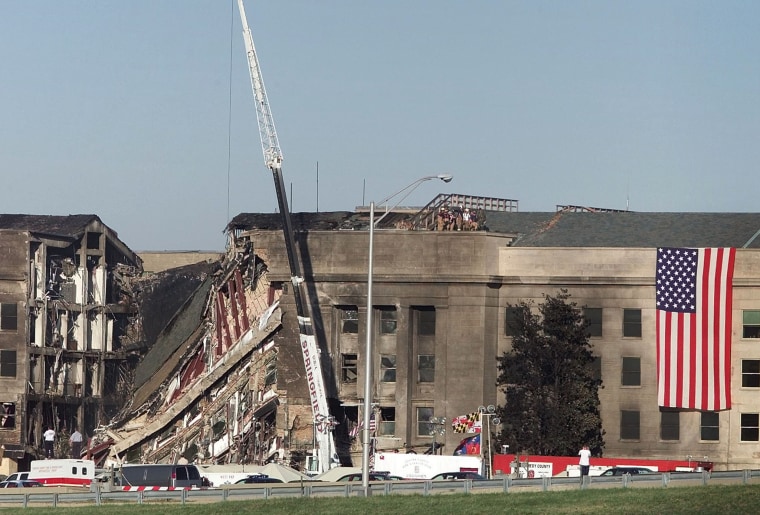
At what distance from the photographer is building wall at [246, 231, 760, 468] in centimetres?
7956

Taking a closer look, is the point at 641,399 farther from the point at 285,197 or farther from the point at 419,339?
the point at 285,197

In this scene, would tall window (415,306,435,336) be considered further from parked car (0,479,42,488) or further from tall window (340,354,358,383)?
parked car (0,479,42,488)

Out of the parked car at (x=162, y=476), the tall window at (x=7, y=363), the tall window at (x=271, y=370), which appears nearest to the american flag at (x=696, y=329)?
the tall window at (x=271, y=370)

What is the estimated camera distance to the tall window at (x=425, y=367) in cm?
8294

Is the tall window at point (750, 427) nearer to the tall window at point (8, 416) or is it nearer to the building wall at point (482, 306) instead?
the building wall at point (482, 306)

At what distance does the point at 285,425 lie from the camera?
8288 centimetres

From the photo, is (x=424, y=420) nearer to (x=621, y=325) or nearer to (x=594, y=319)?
(x=594, y=319)

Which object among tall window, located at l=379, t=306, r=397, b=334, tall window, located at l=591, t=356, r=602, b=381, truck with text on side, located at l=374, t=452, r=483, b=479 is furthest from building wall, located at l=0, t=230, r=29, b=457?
tall window, located at l=591, t=356, r=602, b=381

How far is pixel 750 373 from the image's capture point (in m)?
79.2

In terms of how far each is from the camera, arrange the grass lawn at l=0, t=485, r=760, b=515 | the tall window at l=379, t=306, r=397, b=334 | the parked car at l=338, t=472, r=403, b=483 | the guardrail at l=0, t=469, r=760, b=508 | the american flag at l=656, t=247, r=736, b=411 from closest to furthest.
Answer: the grass lawn at l=0, t=485, r=760, b=515 < the guardrail at l=0, t=469, r=760, b=508 < the parked car at l=338, t=472, r=403, b=483 < the american flag at l=656, t=247, r=736, b=411 < the tall window at l=379, t=306, r=397, b=334

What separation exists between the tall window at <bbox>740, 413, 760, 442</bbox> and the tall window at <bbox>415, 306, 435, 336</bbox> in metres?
15.1

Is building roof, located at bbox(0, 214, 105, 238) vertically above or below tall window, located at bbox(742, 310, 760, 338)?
above

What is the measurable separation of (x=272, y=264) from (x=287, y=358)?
468 cm

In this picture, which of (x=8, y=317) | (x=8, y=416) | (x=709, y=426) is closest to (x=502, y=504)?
(x=709, y=426)
